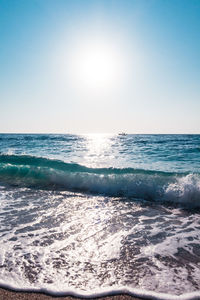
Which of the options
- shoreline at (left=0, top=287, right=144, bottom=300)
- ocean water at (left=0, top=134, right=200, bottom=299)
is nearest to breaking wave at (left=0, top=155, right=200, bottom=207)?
ocean water at (left=0, top=134, right=200, bottom=299)

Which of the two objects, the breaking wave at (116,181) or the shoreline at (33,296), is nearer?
the shoreline at (33,296)

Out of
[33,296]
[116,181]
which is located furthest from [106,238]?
[116,181]

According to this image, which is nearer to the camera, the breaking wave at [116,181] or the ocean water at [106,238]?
the ocean water at [106,238]

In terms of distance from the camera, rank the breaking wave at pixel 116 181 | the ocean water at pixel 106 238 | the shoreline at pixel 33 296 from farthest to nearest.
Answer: the breaking wave at pixel 116 181 < the ocean water at pixel 106 238 < the shoreline at pixel 33 296

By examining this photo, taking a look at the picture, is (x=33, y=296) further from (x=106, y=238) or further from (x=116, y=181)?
(x=116, y=181)

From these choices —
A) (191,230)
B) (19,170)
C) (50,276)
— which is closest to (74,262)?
(50,276)

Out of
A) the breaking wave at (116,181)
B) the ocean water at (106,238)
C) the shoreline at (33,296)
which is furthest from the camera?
the breaking wave at (116,181)

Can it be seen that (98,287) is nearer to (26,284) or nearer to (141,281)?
(141,281)

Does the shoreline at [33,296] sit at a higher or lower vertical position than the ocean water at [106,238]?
higher

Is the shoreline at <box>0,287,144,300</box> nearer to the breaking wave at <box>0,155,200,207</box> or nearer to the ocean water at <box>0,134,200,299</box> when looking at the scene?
the ocean water at <box>0,134,200,299</box>

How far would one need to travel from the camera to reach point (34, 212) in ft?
18.4

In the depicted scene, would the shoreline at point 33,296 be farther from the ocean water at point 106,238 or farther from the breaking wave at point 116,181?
the breaking wave at point 116,181

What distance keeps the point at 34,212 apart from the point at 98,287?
3.37 metres

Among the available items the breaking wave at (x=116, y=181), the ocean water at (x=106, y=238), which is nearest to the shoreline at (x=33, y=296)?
the ocean water at (x=106, y=238)
